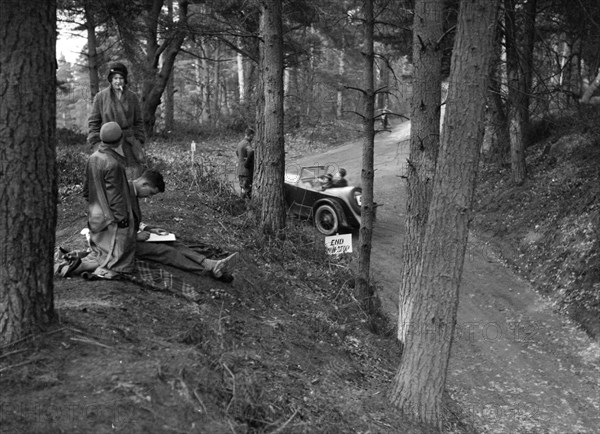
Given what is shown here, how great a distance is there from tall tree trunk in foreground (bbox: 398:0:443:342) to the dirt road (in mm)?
1851

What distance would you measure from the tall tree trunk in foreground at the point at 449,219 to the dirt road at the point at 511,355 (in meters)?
2.55

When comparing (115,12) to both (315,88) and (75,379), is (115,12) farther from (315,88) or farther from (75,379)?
(315,88)

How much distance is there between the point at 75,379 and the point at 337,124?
30794 millimetres

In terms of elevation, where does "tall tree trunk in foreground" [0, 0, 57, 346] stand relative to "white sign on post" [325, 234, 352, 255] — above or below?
above

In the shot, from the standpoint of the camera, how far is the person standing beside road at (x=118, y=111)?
807 cm

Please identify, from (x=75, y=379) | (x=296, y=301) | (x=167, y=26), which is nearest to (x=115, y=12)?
(x=167, y=26)

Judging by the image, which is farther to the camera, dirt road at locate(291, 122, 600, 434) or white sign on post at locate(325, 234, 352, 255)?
white sign on post at locate(325, 234, 352, 255)

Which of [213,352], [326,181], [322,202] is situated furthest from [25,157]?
[326,181]

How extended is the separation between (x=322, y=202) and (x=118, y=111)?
732 centimetres

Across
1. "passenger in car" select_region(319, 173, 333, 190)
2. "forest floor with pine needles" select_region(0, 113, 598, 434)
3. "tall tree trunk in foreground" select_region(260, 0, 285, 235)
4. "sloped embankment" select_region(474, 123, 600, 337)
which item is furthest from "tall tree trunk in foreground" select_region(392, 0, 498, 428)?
"passenger in car" select_region(319, 173, 333, 190)

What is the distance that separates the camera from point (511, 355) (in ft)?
34.4

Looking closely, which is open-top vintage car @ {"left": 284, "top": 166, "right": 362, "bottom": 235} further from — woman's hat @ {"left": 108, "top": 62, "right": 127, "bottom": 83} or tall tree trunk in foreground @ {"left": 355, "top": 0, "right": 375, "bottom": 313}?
woman's hat @ {"left": 108, "top": 62, "right": 127, "bottom": 83}

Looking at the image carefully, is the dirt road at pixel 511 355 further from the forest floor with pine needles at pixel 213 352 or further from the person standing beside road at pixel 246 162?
the person standing beside road at pixel 246 162

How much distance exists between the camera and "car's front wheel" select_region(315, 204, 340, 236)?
14.6 meters
